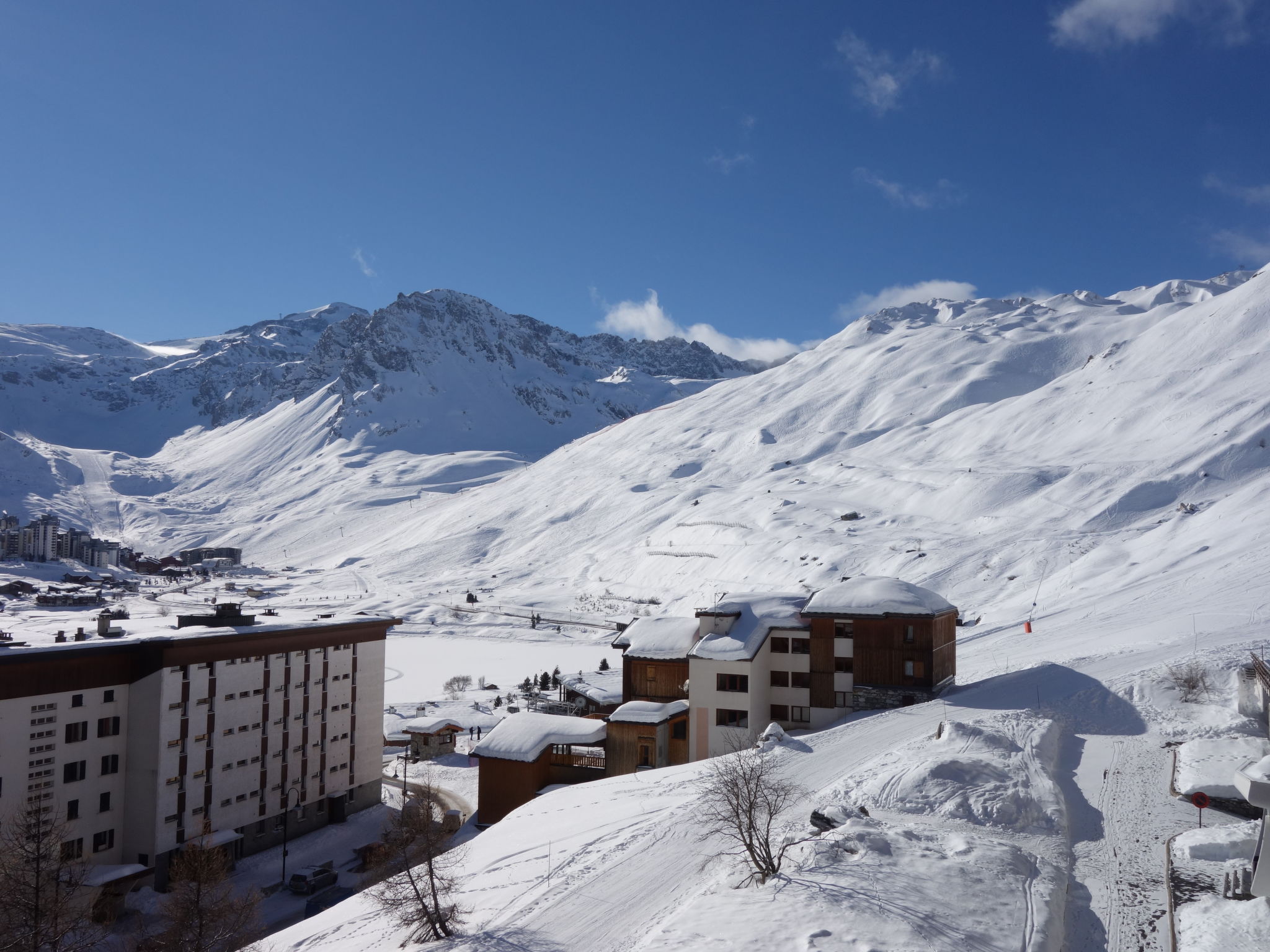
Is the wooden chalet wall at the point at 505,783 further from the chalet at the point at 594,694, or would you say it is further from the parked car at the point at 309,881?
the chalet at the point at 594,694

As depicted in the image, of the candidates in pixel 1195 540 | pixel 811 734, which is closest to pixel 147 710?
pixel 811 734

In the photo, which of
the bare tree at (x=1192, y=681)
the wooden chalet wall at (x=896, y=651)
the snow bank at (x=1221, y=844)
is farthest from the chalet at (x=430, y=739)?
the snow bank at (x=1221, y=844)

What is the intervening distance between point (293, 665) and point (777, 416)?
479 ft

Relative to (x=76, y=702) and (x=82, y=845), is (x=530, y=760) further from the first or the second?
(x=76, y=702)

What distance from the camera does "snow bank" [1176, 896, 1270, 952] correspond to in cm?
1411

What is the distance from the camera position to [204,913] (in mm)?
21594

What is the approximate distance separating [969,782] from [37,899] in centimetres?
2222

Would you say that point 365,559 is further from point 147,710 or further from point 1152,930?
point 1152,930

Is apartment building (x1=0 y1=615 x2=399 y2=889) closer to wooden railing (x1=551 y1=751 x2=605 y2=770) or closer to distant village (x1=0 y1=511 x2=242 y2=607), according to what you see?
wooden railing (x1=551 y1=751 x2=605 y2=770)

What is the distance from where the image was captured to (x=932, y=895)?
1636 cm

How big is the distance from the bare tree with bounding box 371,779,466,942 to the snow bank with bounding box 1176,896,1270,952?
14.7 meters

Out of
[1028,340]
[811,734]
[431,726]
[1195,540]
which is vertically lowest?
[431,726]

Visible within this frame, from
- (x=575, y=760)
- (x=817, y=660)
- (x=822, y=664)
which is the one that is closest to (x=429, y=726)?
(x=575, y=760)

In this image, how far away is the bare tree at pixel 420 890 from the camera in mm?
19672
